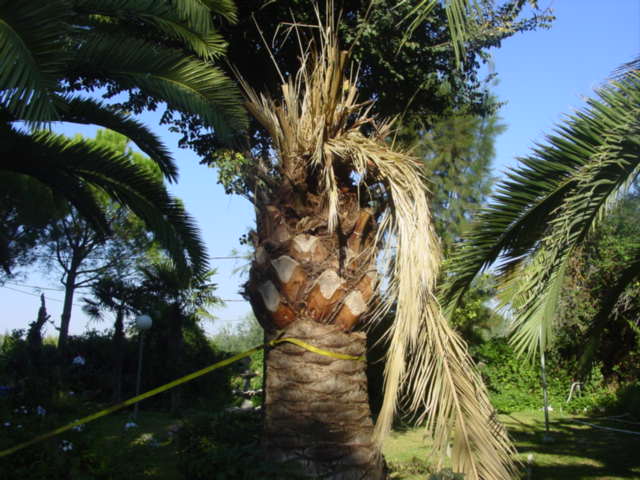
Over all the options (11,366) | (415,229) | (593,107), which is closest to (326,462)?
(415,229)

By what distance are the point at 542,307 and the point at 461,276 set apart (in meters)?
0.69

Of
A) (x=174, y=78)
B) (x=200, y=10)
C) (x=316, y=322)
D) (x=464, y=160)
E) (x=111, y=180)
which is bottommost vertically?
(x=316, y=322)

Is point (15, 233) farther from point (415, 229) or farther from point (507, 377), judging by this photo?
point (415, 229)

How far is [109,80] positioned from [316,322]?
412 cm

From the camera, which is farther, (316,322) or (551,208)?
(551,208)

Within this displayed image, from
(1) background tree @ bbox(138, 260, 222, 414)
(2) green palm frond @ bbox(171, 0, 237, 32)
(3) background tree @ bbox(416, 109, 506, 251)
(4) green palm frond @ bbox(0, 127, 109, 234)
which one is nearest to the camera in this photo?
(2) green palm frond @ bbox(171, 0, 237, 32)

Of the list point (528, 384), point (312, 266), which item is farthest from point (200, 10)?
point (528, 384)

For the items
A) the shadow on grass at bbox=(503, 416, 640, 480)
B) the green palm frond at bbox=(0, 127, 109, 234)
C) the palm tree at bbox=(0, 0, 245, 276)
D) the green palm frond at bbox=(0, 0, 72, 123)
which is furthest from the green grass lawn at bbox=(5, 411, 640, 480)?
the green palm frond at bbox=(0, 127, 109, 234)

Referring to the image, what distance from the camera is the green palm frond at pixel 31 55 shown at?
14.3 feet

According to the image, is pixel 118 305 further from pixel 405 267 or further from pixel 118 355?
pixel 405 267

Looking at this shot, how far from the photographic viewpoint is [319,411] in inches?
168

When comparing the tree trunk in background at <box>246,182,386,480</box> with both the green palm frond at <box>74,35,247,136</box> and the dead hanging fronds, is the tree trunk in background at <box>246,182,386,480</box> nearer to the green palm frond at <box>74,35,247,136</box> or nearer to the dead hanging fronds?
the dead hanging fronds

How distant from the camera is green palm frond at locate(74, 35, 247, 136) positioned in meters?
5.98

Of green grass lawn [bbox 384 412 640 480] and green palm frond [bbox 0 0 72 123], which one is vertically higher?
green palm frond [bbox 0 0 72 123]
